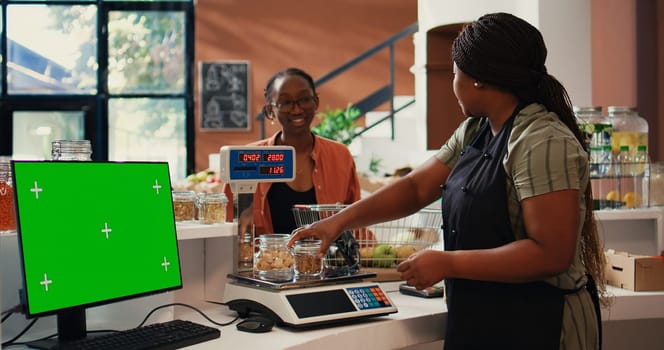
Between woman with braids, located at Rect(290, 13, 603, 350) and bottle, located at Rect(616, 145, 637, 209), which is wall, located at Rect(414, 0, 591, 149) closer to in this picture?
bottle, located at Rect(616, 145, 637, 209)

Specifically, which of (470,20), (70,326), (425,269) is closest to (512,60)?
(425,269)

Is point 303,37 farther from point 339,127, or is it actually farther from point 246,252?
point 246,252

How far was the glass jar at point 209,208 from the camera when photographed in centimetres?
221

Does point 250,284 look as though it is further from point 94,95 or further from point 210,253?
point 94,95

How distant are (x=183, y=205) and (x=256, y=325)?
1.78 ft

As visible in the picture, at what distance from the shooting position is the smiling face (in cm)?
310

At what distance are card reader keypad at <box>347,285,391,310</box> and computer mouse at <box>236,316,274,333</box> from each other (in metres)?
0.23

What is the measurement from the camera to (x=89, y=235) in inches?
66.4

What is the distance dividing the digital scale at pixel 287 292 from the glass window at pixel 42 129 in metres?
7.36

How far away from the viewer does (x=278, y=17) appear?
9.38 m

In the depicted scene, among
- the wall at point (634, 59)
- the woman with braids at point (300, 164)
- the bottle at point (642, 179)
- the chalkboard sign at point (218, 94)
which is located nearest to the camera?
the bottle at point (642, 179)

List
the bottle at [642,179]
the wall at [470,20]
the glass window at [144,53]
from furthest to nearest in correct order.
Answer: the glass window at [144,53] < the wall at [470,20] < the bottle at [642,179]

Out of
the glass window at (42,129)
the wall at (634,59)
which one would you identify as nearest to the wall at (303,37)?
the glass window at (42,129)

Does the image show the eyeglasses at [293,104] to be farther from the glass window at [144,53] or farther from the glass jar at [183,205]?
the glass window at [144,53]
